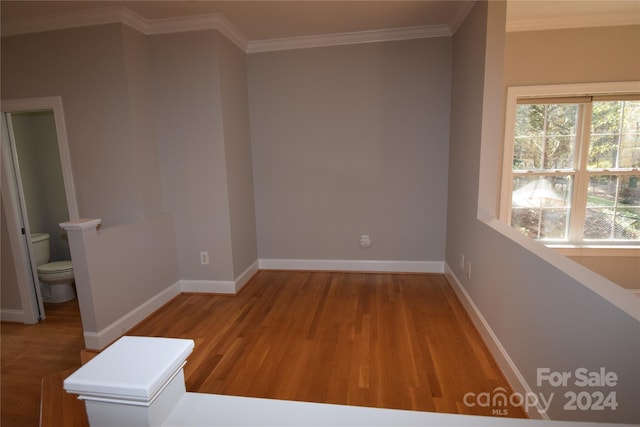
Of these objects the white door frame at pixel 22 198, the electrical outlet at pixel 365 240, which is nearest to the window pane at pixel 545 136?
the electrical outlet at pixel 365 240

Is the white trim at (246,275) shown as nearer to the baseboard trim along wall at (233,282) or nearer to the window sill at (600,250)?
the baseboard trim along wall at (233,282)

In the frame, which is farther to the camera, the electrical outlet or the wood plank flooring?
the electrical outlet

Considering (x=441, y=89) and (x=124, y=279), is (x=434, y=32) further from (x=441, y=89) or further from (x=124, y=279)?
(x=124, y=279)

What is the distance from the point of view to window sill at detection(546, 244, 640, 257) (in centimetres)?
319

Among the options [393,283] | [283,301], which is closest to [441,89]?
[393,283]

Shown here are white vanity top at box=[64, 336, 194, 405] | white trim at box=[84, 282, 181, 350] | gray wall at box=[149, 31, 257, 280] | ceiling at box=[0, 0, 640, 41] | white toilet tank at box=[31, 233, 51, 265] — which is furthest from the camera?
white toilet tank at box=[31, 233, 51, 265]

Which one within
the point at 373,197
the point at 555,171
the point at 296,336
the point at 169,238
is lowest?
the point at 296,336

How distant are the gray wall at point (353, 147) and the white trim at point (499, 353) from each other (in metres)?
0.94

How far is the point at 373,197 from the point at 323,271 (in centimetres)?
105

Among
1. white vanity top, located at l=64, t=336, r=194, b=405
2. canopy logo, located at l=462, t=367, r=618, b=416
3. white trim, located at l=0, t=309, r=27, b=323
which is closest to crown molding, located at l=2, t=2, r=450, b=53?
white trim, located at l=0, t=309, r=27, b=323

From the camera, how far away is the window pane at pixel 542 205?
3.29 metres

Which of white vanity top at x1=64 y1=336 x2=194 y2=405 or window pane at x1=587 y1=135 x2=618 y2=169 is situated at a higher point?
window pane at x1=587 y1=135 x2=618 y2=169

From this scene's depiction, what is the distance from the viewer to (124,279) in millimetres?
2529

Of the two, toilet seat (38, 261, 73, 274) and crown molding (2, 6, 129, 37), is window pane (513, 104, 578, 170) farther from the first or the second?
toilet seat (38, 261, 73, 274)
